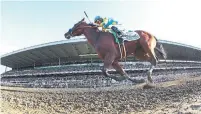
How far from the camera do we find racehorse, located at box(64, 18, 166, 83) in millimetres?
6801

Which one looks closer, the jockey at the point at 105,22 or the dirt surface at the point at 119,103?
the jockey at the point at 105,22

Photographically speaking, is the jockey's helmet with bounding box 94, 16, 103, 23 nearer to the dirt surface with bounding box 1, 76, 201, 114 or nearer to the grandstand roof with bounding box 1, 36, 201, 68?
the dirt surface with bounding box 1, 76, 201, 114

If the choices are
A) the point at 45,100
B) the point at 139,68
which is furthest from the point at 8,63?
the point at 45,100

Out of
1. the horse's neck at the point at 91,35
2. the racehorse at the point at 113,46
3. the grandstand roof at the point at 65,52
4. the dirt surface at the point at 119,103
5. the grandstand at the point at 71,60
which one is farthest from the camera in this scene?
the grandstand roof at the point at 65,52

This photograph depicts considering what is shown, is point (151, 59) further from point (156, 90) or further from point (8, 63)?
point (8, 63)

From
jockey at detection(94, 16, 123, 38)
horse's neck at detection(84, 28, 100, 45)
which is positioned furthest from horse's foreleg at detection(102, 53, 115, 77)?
jockey at detection(94, 16, 123, 38)

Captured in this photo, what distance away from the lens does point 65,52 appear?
2069 inches

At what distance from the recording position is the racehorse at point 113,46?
6.80m

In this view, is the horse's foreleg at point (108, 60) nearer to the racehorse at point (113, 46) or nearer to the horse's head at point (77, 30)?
the racehorse at point (113, 46)

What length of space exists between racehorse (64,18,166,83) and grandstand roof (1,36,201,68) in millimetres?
36451

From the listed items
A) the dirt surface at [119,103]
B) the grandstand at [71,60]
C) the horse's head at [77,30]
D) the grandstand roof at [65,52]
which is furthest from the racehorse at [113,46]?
the grandstand roof at [65,52]

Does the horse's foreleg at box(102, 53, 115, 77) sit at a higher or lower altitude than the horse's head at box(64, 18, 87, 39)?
lower

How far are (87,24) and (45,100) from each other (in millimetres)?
13933

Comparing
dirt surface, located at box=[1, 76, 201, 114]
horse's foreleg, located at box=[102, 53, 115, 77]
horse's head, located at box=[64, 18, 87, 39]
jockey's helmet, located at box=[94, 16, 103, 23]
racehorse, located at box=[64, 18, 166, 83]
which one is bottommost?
dirt surface, located at box=[1, 76, 201, 114]
